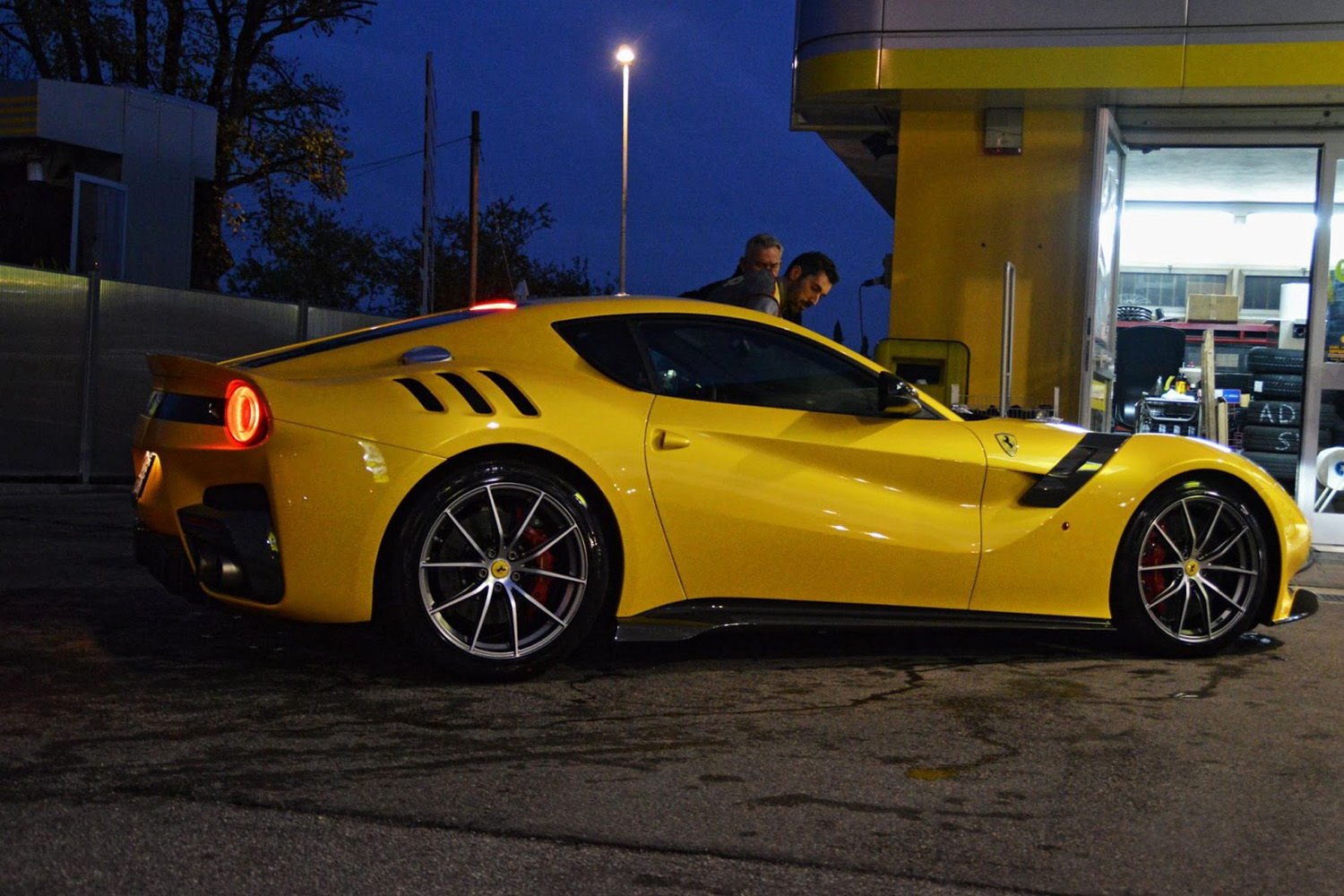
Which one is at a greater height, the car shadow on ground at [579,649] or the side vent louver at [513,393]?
the side vent louver at [513,393]

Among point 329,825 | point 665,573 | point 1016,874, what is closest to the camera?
point 1016,874

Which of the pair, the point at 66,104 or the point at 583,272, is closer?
the point at 66,104

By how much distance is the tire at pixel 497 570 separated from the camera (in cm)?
465

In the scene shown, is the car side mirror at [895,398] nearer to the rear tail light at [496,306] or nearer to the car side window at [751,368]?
the car side window at [751,368]

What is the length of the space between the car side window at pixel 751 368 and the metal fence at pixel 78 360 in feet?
32.9

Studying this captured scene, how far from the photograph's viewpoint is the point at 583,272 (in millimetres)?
74062

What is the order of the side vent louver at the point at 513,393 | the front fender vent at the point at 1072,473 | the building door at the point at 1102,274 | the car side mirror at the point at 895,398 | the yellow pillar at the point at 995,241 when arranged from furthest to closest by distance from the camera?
the yellow pillar at the point at 995,241, the building door at the point at 1102,274, the front fender vent at the point at 1072,473, the car side mirror at the point at 895,398, the side vent louver at the point at 513,393

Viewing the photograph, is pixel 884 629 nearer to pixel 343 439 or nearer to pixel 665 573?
pixel 665 573

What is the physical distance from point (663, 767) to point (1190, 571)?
2.72 metres

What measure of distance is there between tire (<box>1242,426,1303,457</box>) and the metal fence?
1031cm

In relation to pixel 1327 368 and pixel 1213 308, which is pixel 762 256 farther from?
pixel 1213 308

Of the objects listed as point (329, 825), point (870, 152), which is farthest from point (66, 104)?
point (329, 825)

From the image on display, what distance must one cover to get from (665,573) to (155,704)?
64.5 inches

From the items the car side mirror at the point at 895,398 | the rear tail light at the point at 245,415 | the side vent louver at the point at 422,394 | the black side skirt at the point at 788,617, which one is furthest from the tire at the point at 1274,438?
the rear tail light at the point at 245,415
